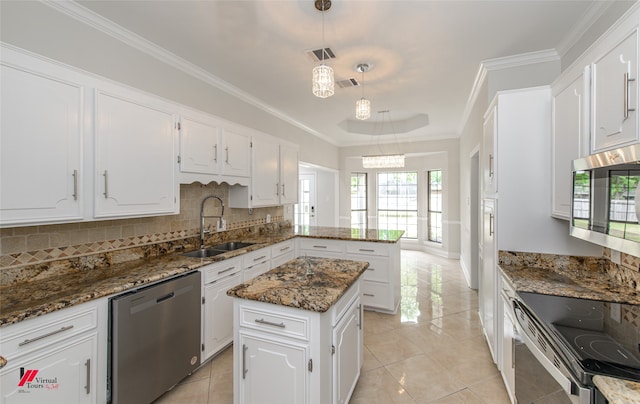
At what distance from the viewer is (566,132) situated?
73.5 inches

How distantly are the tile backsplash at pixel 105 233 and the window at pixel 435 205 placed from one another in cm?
508

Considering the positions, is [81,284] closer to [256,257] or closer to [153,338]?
[153,338]

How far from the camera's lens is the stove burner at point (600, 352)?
3.35ft

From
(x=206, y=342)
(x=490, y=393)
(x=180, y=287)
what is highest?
(x=180, y=287)

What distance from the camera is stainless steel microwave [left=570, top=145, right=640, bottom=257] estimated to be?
4.06 feet

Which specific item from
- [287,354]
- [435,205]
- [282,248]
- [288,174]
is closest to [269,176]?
[288,174]

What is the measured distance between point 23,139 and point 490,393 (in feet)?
11.6

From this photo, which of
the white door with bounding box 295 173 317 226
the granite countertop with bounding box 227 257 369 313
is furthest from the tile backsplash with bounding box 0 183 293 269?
the white door with bounding box 295 173 317 226

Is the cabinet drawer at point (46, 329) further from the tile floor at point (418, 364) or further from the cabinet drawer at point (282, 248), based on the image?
the cabinet drawer at point (282, 248)

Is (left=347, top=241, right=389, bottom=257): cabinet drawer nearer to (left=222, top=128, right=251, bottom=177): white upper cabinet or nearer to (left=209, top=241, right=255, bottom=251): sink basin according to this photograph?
(left=209, top=241, right=255, bottom=251): sink basin

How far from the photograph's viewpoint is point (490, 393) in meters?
2.09

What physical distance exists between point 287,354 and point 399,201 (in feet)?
20.6

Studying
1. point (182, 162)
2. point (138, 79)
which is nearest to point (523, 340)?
point (182, 162)

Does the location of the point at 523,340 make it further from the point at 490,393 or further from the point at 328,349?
the point at 328,349
